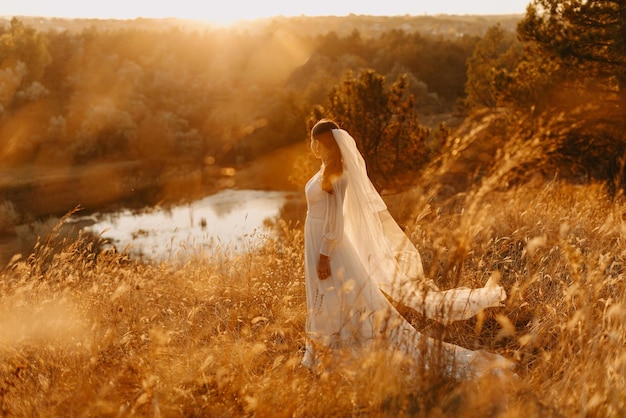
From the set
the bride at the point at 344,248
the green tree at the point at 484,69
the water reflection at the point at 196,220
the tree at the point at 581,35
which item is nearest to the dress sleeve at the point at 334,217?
the bride at the point at 344,248

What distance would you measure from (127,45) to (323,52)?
670 inches

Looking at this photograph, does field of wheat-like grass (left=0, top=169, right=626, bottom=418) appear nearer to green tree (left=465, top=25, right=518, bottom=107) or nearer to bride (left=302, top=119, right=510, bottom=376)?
bride (left=302, top=119, right=510, bottom=376)

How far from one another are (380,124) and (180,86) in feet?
101

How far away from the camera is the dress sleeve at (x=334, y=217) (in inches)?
167

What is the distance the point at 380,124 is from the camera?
1267cm

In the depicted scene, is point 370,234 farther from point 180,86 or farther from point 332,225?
point 180,86

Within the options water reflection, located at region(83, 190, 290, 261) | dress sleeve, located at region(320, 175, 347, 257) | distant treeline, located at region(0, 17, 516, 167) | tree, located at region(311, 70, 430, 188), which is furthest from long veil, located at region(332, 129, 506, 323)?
distant treeline, located at region(0, 17, 516, 167)

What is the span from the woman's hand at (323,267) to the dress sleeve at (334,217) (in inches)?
1.8

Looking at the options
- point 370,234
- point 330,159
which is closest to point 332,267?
point 370,234

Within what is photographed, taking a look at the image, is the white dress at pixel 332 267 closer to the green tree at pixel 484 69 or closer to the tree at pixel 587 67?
the tree at pixel 587 67

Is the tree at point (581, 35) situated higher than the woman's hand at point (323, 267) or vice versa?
the tree at point (581, 35)

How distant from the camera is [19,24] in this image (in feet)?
114

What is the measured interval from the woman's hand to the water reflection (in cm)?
1038

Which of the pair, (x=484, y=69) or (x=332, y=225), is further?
(x=484, y=69)
